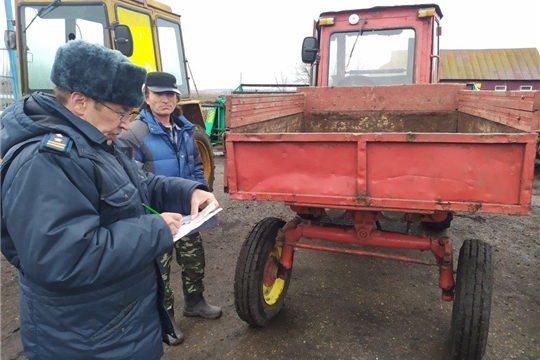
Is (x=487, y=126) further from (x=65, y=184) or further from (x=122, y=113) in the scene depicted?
(x=65, y=184)

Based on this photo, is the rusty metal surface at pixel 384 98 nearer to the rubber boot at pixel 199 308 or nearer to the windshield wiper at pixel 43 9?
the rubber boot at pixel 199 308

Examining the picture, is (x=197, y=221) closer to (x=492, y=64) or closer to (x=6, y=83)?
(x=6, y=83)

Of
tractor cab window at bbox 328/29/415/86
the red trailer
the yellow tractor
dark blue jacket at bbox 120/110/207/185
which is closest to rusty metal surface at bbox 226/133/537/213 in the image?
the red trailer

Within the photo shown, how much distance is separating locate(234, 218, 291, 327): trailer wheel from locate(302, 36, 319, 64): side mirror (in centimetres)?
276

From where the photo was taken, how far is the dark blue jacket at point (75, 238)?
3.54 feet

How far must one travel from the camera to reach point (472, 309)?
2113 millimetres

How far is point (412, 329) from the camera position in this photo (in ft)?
8.86

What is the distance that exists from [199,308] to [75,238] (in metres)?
1.97

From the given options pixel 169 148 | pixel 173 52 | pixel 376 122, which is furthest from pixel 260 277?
pixel 173 52

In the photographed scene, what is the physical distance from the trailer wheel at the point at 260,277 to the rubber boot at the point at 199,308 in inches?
13.1

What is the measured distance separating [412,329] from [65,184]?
247 cm

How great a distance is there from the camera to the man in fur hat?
1081mm

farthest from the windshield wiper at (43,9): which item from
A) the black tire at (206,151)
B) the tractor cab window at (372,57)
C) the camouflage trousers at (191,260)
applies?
the camouflage trousers at (191,260)

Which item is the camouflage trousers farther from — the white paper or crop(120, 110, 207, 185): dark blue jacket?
the white paper
